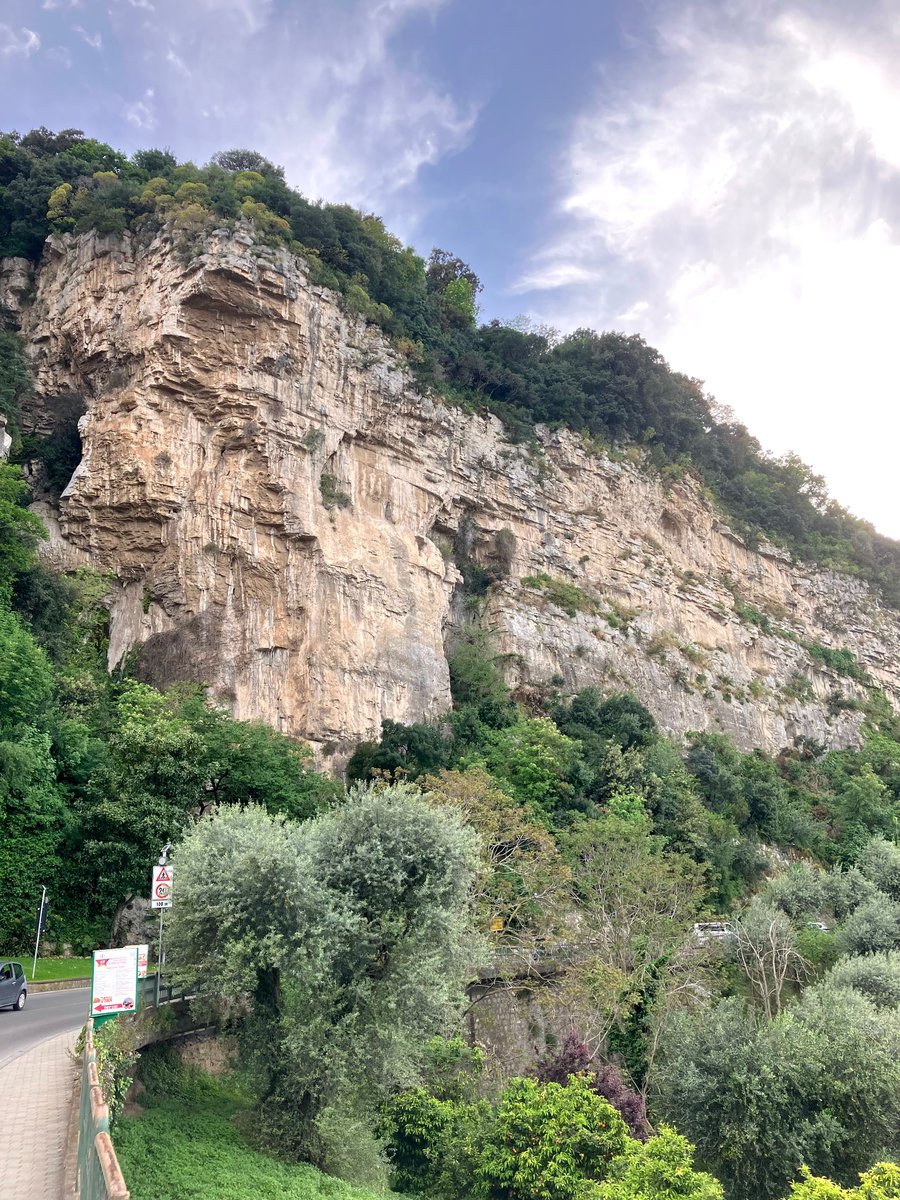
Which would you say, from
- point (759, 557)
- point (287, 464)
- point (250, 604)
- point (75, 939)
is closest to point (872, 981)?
point (75, 939)

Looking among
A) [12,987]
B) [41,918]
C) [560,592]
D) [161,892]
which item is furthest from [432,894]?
[560,592]

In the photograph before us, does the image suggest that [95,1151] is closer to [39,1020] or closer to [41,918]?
[39,1020]

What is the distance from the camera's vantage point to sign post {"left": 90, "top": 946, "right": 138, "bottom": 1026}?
10.0 metres

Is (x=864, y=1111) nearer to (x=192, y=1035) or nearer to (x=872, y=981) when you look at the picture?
(x=872, y=981)

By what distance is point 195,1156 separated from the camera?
34.6ft

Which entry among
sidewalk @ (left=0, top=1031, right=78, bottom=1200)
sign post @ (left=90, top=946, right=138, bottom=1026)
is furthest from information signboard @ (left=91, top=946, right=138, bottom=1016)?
sidewalk @ (left=0, top=1031, right=78, bottom=1200)

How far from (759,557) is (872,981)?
40202 millimetres

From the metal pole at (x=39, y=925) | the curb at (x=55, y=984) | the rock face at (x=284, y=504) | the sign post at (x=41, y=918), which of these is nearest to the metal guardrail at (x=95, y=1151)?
the curb at (x=55, y=984)

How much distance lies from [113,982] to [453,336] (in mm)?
39289

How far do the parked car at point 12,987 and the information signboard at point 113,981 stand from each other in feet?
20.7

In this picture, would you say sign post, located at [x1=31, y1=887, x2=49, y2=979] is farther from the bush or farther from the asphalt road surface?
the bush

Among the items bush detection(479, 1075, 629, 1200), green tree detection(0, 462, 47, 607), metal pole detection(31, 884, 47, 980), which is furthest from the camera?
green tree detection(0, 462, 47, 607)

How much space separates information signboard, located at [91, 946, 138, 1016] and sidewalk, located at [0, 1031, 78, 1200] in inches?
43.9

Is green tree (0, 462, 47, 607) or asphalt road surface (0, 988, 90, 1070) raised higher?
green tree (0, 462, 47, 607)
